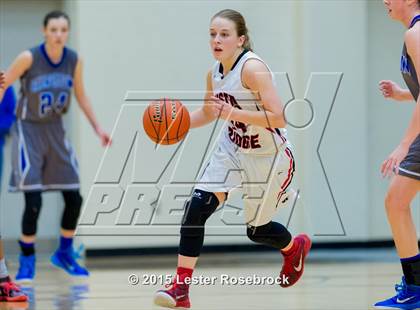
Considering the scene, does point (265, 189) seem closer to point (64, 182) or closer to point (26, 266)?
point (64, 182)

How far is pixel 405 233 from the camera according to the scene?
495 centimetres

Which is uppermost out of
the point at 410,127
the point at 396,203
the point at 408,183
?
the point at 410,127

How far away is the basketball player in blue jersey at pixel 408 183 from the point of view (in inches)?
189

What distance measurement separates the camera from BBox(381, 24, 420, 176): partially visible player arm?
4.66 m

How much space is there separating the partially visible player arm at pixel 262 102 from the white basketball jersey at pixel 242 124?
5cm

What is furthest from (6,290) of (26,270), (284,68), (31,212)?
(284,68)

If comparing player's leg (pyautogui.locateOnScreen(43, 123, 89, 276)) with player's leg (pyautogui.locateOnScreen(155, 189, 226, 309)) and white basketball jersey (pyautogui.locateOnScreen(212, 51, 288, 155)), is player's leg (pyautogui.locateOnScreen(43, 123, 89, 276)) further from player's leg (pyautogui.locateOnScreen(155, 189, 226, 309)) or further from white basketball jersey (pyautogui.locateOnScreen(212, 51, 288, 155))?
player's leg (pyautogui.locateOnScreen(155, 189, 226, 309))

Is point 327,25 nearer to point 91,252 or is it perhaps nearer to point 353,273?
point 353,273

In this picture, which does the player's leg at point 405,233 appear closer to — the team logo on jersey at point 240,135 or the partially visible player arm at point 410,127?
the partially visible player arm at point 410,127

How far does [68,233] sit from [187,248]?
2.45 m

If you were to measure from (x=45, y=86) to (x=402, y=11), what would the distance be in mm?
3192

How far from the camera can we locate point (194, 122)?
5617 mm

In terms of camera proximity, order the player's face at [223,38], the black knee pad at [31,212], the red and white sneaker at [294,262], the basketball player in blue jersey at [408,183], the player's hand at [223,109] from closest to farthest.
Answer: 1. the basketball player in blue jersey at [408,183]
2. the player's hand at [223,109]
3. the player's face at [223,38]
4. the red and white sneaker at [294,262]
5. the black knee pad at [31,212]

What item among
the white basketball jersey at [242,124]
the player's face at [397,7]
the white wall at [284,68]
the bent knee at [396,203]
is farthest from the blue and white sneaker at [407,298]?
the white wall at [284,68]
